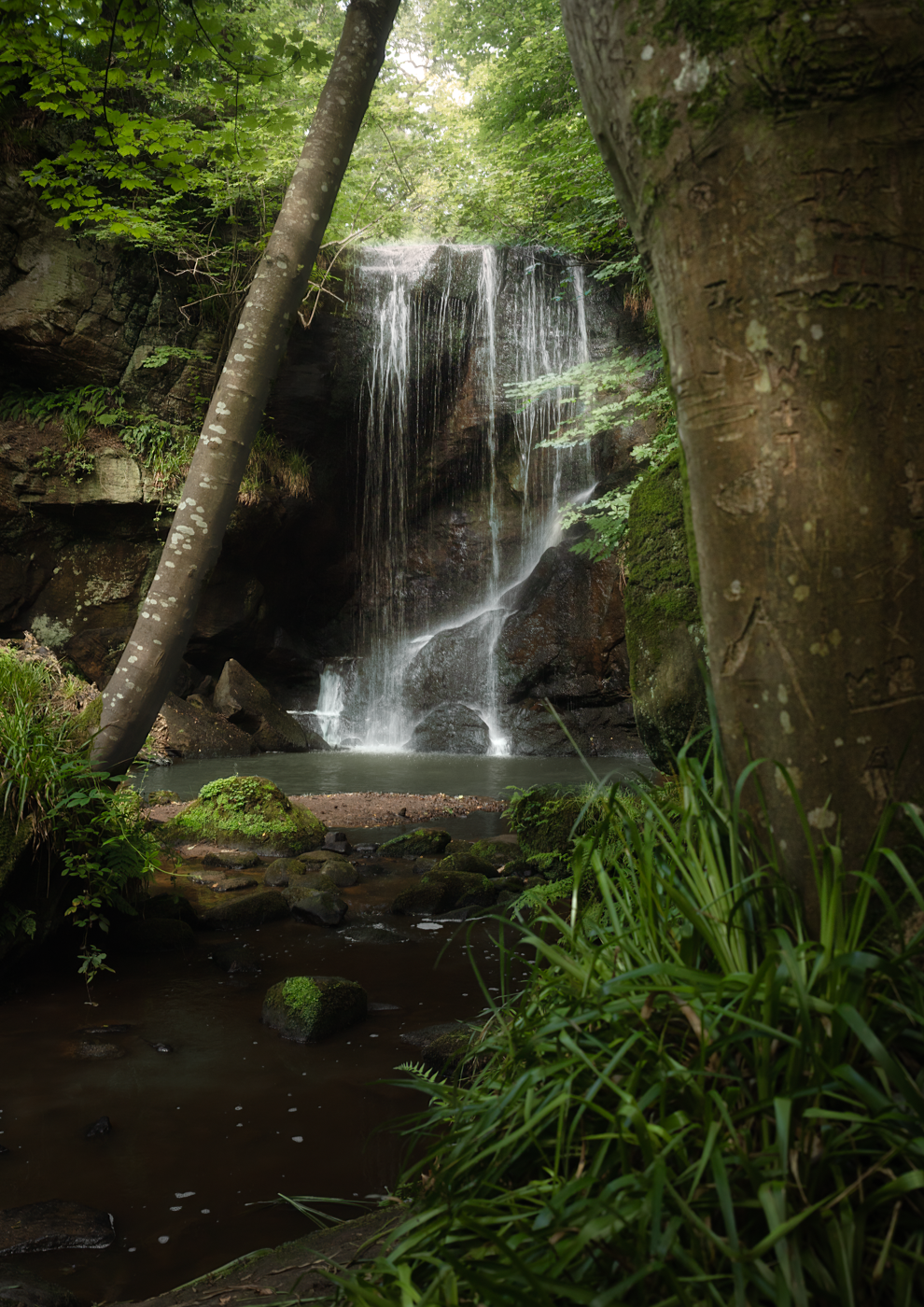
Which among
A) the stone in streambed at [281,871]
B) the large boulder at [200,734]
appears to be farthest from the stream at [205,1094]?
the large boulder at [200,734]

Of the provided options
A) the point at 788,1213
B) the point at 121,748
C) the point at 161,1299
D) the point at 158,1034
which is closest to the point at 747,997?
the point at 788,1213

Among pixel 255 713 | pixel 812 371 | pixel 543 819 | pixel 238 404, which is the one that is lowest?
pixel 543 819

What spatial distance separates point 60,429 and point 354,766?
758cm

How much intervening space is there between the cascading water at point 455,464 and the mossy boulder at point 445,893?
9.31 metres

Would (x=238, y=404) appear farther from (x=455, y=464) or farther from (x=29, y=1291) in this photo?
(x=455, y=464)

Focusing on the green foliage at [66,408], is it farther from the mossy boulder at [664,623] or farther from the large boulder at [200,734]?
the mossy boulder at [664,623]

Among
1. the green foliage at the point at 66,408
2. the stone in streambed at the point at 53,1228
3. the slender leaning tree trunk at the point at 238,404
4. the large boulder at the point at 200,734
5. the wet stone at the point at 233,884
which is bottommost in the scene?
the stone in streambed at the point at 53,1228

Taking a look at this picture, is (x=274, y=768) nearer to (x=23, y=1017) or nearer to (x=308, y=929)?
(x=308, y=929)

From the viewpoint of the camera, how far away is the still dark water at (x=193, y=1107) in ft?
6.31

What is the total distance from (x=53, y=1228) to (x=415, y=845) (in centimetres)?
446

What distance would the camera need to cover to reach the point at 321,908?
4613mm

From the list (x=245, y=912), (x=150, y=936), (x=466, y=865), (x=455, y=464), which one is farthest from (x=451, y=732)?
(x=150, y=936)

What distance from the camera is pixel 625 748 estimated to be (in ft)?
44.4

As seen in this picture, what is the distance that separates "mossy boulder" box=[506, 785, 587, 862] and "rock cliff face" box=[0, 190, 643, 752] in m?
7.57
